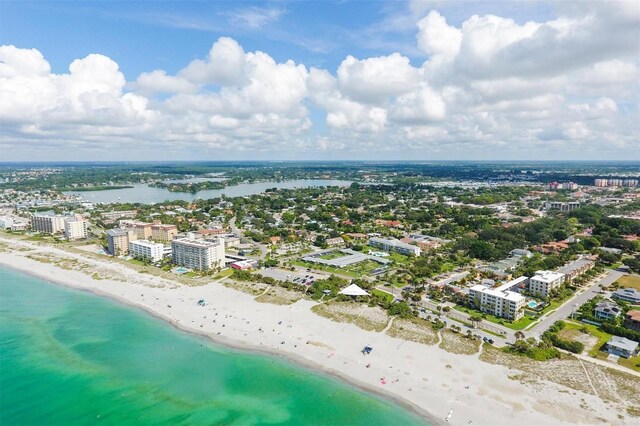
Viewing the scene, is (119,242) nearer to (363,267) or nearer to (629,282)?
(363,267)

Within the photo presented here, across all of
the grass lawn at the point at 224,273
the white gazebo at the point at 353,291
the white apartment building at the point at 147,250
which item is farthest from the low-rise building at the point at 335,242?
the white apartment building at the point at 147,250

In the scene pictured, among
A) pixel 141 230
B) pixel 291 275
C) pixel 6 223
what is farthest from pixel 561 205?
pixel 6 223

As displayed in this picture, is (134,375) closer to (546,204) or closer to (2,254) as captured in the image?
(2,254)

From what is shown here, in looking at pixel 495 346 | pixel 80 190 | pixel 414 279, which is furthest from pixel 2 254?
pixel 80 190

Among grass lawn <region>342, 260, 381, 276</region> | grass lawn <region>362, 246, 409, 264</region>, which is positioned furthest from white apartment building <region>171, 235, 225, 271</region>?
grass lawn <region>362, 246, 409, 264</region>

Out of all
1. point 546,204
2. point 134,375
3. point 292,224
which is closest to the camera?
point 134,375

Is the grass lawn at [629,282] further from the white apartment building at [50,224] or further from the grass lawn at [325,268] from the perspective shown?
the white apartment building at [50,224]
